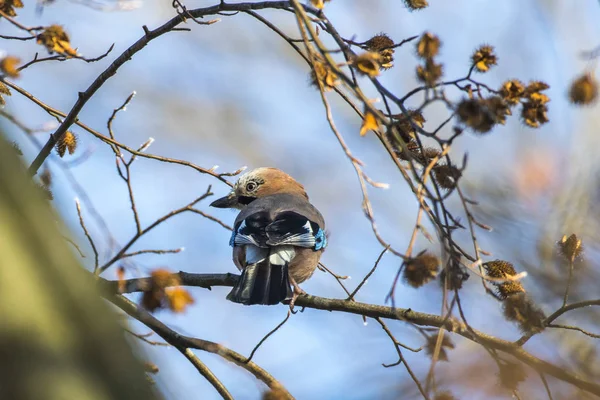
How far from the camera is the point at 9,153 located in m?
1.45

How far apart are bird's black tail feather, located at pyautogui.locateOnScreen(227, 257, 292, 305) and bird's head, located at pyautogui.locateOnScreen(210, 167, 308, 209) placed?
4.90 ft

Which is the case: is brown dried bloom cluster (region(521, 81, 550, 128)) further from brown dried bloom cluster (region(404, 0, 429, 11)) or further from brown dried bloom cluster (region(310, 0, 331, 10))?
brown dried bloom cluster (region(310, 0, 331, 10))

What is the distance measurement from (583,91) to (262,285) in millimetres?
2086

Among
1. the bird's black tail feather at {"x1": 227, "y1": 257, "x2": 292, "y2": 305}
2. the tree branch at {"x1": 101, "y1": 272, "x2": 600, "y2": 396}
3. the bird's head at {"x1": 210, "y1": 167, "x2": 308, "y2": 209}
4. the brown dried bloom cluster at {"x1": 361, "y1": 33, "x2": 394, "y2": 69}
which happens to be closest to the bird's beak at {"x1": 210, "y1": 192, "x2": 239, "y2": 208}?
the bird's head at {"x1": 210, "y1": 167, "x2": 308, "y2": 209}

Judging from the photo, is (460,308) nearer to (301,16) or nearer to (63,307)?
(301,16)

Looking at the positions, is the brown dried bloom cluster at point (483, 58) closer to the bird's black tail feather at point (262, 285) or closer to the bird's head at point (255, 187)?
the bird's black tail feather at point (262, 285)

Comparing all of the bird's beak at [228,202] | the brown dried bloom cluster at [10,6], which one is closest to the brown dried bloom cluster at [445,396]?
the brown dried bloom cluster at [10,6]

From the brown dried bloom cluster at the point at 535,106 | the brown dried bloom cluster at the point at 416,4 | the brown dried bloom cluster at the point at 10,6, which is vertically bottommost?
the brown dried bloom cluster at the point at 535,106

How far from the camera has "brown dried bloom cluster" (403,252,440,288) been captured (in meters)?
2.57

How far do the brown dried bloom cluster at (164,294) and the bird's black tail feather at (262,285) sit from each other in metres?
1.08

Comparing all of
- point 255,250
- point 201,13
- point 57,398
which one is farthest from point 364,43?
point 57,398

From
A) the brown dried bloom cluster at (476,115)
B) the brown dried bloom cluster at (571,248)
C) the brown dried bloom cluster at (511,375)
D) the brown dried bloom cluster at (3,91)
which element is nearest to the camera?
the brown dried bloom cluster at (476,115)

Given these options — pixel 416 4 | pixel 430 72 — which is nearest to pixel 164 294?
pixel 430 72

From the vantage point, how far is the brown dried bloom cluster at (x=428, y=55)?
2494mm
